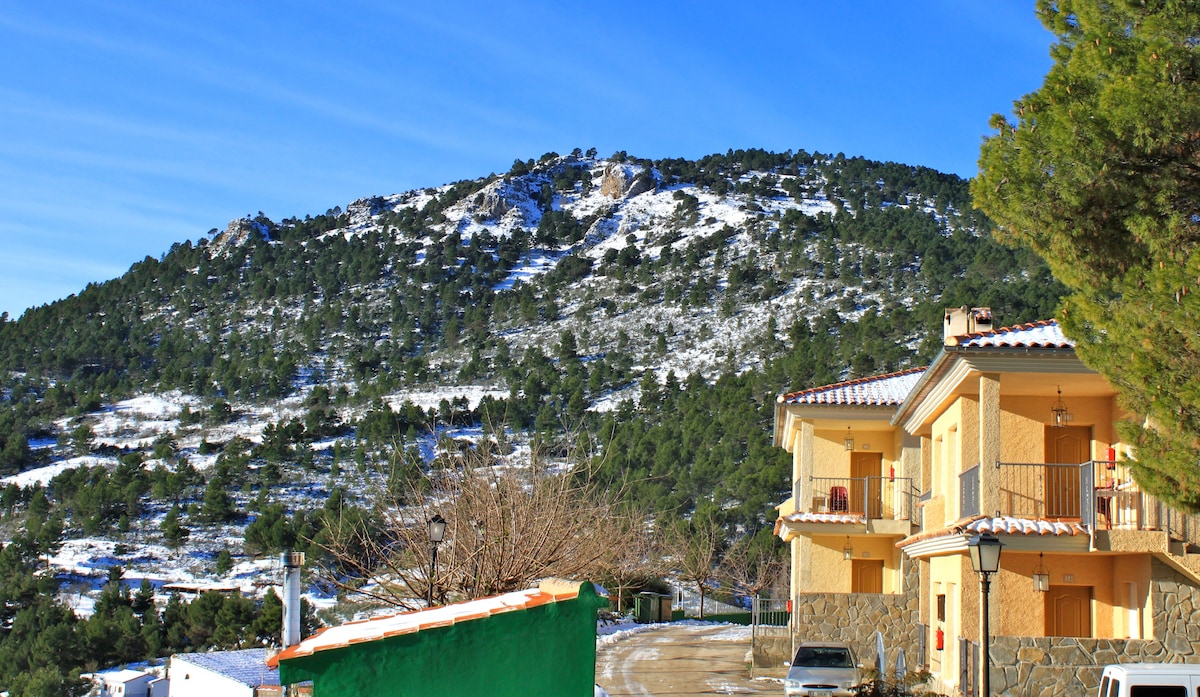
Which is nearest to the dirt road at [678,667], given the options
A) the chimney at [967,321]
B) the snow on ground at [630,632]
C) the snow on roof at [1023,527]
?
the snow on ground at [630,632]

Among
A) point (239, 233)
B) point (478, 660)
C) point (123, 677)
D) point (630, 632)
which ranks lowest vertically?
point (123, 677)

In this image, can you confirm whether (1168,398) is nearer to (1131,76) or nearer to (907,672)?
(1131,76)

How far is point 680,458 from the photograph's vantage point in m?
61.0

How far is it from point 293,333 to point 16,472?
30.6m

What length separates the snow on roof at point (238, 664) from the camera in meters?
30.9

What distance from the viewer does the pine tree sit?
9.05 meters

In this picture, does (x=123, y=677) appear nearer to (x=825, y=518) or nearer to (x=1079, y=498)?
(x=825, y=518)

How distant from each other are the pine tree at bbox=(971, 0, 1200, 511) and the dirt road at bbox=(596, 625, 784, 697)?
1220 cm

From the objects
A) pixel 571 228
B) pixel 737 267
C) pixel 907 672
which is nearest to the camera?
pixel 907 672

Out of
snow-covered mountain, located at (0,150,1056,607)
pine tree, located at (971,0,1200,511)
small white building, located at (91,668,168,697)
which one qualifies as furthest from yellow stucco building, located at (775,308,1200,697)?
snow-covered mountain, located at (0,150,1056,607)

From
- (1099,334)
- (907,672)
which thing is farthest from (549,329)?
(1099,334)

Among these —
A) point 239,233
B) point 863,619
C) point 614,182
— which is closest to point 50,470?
point 239,233

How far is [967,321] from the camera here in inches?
700

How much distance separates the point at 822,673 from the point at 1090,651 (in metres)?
4.74
